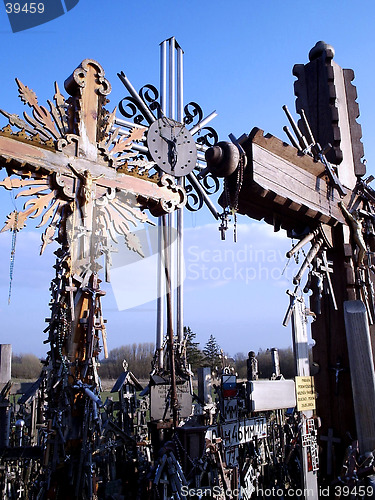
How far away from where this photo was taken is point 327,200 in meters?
4.02

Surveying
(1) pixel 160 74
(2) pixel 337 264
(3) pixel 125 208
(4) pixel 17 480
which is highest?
(1) pixel 160 74

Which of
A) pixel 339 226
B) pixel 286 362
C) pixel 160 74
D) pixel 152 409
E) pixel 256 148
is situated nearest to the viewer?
pixel 256 148

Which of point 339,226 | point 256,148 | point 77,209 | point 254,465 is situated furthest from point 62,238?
point 254,465

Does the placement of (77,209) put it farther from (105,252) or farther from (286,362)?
(286,362)

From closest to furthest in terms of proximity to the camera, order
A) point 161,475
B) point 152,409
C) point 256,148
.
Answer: point 256,148 → point 161,475 → point 152,409

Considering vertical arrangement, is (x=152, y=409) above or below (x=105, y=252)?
below

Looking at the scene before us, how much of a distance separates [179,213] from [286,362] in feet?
72.5

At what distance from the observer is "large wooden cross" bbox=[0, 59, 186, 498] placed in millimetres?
3574

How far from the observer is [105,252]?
13.3 ft

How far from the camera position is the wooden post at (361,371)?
3.57 meters

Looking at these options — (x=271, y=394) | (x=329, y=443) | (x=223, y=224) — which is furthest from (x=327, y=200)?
(x=329, y=443)

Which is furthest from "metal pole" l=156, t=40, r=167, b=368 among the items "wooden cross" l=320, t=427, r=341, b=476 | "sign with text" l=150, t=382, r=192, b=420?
"wooden cross" l=320, t=427, r=341, b=476

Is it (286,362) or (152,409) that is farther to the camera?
(286,362)

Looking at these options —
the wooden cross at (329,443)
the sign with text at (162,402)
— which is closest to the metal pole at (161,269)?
the sign with text at (162,402)
